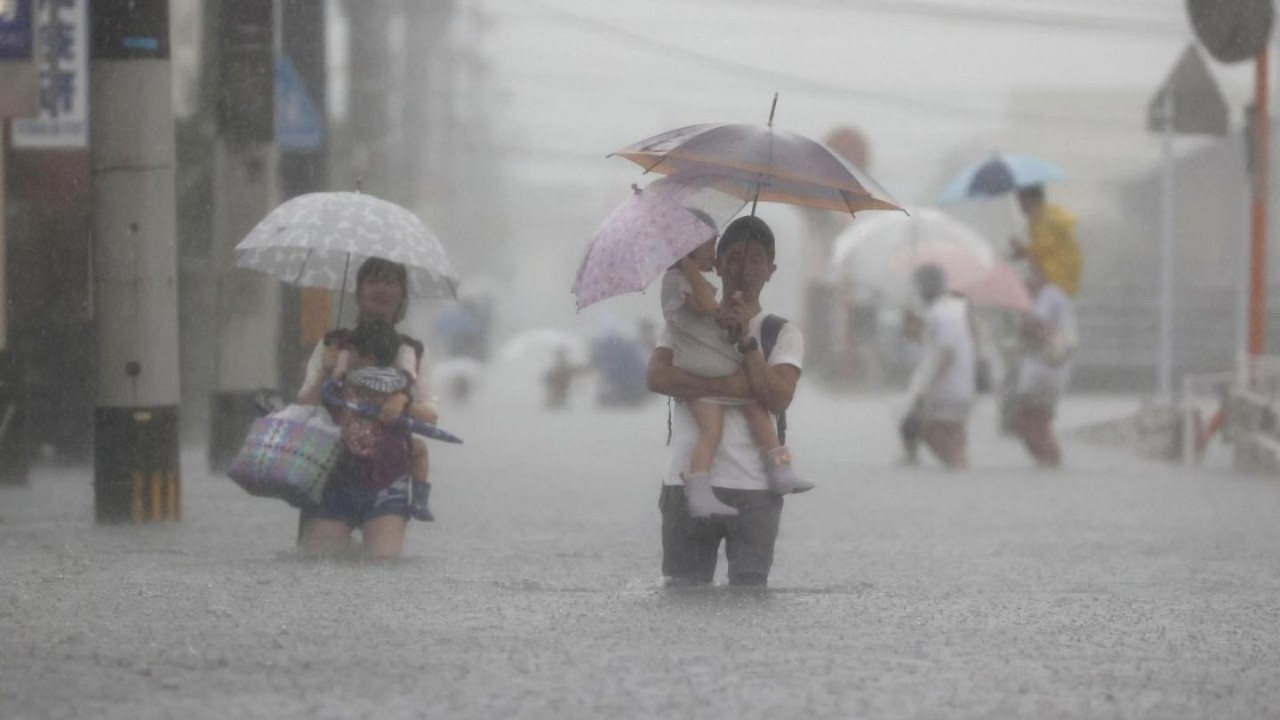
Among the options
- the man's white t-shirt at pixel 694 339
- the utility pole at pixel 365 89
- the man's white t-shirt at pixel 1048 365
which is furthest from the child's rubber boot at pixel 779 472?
the utility pole at pixel 365 89

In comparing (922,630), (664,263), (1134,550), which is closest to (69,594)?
(664,263)

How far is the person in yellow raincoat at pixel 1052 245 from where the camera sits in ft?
59.1

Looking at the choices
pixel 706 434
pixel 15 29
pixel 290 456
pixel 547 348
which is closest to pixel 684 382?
pixel 706 434

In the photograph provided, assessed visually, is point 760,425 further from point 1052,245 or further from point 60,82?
point 1052,245

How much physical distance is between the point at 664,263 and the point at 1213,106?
13.1 m

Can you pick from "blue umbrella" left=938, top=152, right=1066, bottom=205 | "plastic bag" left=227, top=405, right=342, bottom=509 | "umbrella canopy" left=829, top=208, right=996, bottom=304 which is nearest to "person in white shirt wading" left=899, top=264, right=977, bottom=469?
"umbrella canopy" left=829, top=208, right=996, bottom=304

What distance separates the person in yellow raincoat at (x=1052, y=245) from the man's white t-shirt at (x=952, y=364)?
743 mm

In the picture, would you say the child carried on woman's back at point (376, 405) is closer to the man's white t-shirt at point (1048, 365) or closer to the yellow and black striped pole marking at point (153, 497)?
the yellow and black striped pole marking at point (153, 497)

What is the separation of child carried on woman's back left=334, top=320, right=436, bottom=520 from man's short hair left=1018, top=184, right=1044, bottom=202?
9.90m

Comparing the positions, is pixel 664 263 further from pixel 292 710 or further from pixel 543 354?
pixel 543 354

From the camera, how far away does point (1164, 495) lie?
15.2m

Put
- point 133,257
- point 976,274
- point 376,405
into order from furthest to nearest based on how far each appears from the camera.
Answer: point 976,274, point 133,257, point 376,405

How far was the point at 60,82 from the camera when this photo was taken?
51.6 ft

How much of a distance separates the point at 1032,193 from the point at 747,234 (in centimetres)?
1067
